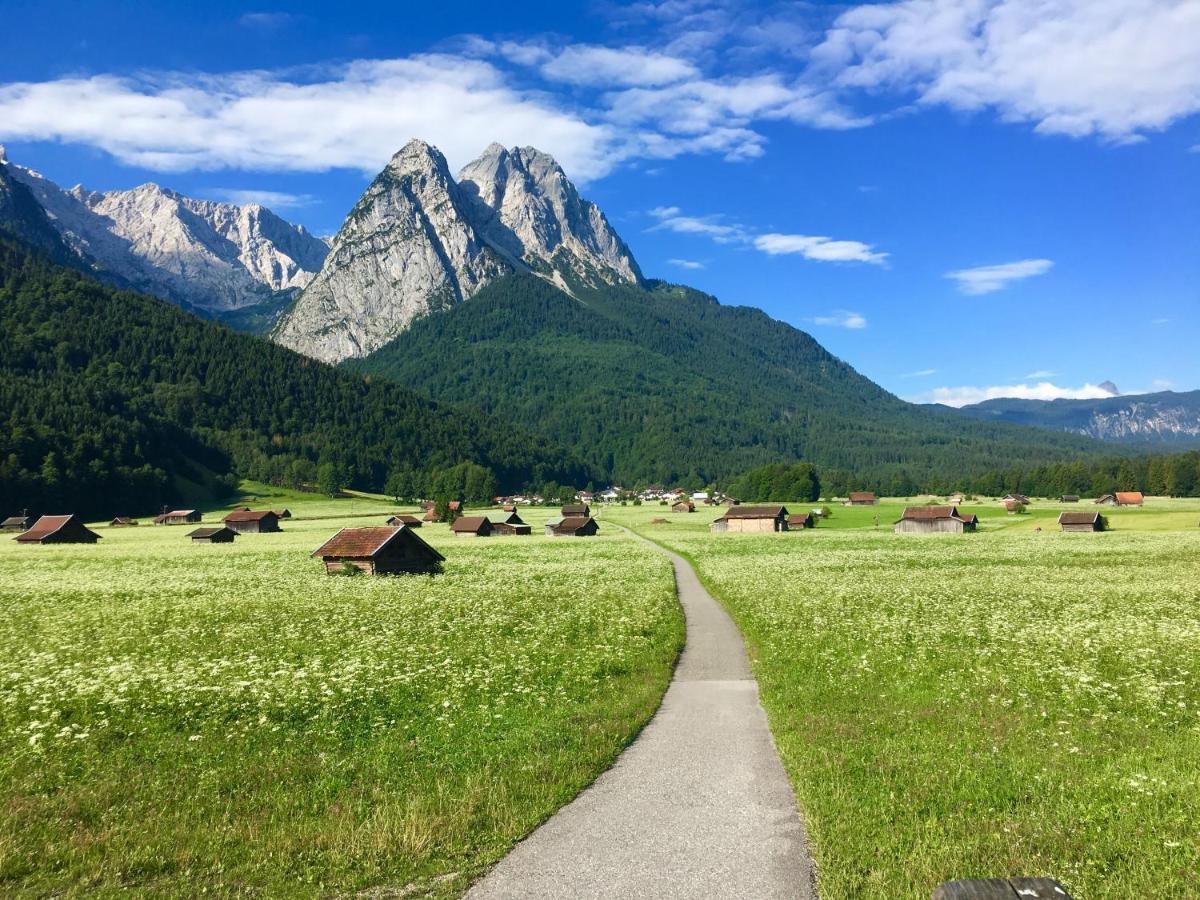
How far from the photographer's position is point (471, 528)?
343 feet

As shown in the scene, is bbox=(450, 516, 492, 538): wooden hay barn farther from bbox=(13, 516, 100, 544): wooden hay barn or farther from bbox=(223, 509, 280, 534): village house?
bbox=(13, 516, 100, 544): wooden hay barn

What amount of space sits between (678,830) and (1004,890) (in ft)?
18.7

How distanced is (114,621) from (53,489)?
12776 centimetres

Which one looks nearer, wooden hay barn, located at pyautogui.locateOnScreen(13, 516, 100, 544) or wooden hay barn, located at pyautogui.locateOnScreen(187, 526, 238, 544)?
wooden hay barn, located at pyautogui.locateOnScreen(13, 516, 100, 544)

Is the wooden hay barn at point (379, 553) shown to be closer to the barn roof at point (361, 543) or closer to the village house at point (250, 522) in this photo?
the barn roof at point (361, 543)

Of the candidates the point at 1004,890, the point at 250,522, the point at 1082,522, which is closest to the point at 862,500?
the point at 1082,522

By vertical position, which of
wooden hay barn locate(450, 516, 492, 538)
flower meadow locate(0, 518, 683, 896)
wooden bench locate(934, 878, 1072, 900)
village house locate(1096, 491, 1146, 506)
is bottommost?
wooden hay barn locate(450, 516, 492, 538)

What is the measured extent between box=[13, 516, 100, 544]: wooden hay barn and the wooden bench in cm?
10327

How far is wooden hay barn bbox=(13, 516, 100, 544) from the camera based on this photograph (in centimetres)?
8644

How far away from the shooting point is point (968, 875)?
8727 mm

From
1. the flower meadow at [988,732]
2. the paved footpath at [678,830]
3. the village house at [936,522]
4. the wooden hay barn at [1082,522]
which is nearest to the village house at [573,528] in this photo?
the village house at [936,522]

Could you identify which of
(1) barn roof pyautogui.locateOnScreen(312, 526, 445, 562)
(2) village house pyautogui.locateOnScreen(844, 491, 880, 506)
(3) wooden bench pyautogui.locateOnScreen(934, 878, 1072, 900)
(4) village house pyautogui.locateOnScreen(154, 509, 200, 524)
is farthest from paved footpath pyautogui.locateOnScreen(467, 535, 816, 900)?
(2) village house pyautogui.locateOnScreen(844, 491, 880, 506)

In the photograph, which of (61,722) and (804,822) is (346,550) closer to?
(61,722)

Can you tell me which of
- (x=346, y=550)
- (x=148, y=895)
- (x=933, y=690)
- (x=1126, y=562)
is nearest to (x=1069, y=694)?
(x=933, y=690)
